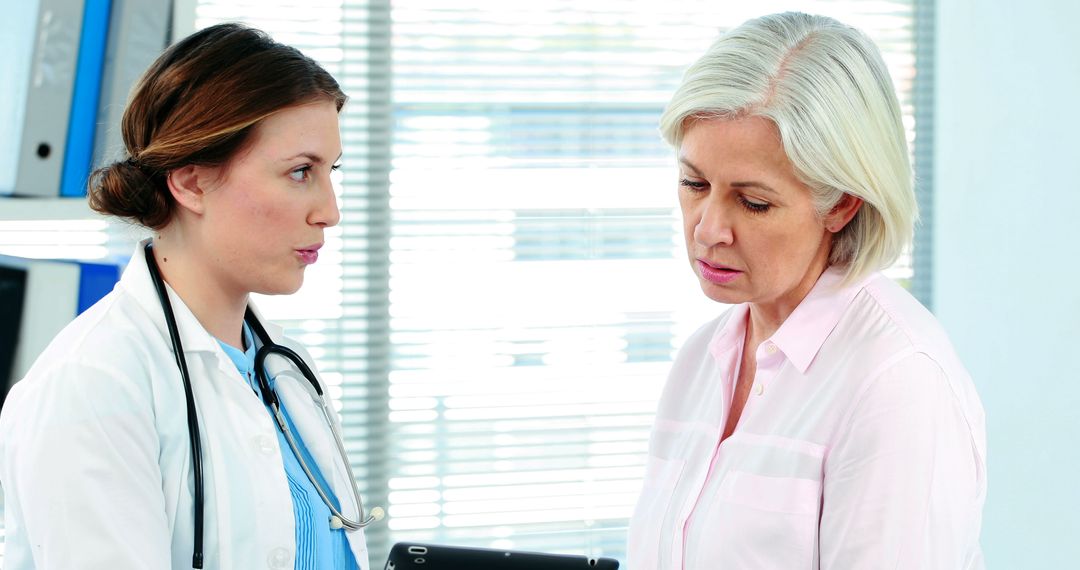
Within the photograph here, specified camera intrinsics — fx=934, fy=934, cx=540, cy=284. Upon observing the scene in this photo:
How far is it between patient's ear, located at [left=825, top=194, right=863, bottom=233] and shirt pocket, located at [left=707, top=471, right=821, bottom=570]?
31cm

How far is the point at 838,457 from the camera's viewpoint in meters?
1.03

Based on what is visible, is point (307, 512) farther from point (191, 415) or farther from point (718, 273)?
point (718, 273)

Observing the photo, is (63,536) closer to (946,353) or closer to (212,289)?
(212,289)

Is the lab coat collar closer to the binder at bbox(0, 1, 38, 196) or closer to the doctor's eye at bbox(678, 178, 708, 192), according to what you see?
the binder at bbox(0, 1, 38, 196)

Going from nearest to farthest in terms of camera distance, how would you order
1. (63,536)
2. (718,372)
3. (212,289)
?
(63,536) → (212,289) → (718,372)

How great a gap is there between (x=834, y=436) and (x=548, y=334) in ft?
4.58

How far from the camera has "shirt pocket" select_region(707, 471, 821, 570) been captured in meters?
1.05

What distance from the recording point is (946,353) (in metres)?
1.05

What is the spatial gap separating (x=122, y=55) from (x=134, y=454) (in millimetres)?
689

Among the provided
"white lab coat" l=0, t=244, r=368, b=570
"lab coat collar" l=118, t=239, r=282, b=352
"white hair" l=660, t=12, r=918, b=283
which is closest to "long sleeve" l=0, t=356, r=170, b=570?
"white lab coat" l=0, t=244, r=368, b=570

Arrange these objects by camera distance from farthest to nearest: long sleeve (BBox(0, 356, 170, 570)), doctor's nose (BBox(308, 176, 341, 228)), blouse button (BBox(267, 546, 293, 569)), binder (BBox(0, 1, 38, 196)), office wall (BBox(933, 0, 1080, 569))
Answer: office wall (BBox(933, 0, 1080, 569))
binder (BBox(0, 1, 38, 196))
doctor's nose (BBox(308, 176, 341, 228))
blouse button (BBox(267, 546, 293, 569))
long sleeve (BBox(0, 356, 170, 570))

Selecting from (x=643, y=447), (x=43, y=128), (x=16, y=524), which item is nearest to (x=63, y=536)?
(x=16, y=524)

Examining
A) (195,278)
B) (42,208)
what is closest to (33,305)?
(42,208)

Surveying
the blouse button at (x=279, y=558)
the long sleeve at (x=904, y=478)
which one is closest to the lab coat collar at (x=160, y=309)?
the blouse button at (x=279, y=558)
